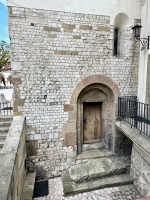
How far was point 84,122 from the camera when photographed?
5840mm

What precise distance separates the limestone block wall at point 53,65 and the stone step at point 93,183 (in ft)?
2.82

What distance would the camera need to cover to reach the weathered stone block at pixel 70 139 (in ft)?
17.1

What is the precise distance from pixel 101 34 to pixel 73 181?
5.16m

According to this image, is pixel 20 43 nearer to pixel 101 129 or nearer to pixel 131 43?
pixel 131 43

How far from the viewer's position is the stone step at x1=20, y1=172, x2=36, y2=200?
3980 mm

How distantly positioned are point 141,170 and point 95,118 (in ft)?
8.06

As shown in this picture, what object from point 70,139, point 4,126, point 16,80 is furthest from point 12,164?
point 16,80

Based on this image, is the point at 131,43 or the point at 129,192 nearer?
the point at 129,192

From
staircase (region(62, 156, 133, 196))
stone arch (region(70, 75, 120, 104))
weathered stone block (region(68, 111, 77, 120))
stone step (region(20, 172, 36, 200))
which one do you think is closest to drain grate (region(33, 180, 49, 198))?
stone step (region(20, 172, 36, 200))

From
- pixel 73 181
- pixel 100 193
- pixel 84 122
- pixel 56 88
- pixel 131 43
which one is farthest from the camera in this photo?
pixel 84 122

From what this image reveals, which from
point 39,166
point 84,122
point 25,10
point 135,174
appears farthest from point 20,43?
point 135,174

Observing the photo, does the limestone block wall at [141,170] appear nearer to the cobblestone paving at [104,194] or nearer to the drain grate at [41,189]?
the cobblestone paving at [104,194]

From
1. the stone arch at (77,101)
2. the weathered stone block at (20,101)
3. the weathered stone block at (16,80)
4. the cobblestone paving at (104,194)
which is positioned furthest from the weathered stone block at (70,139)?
the weathered stone block at (16,80)

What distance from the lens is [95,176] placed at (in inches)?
182
